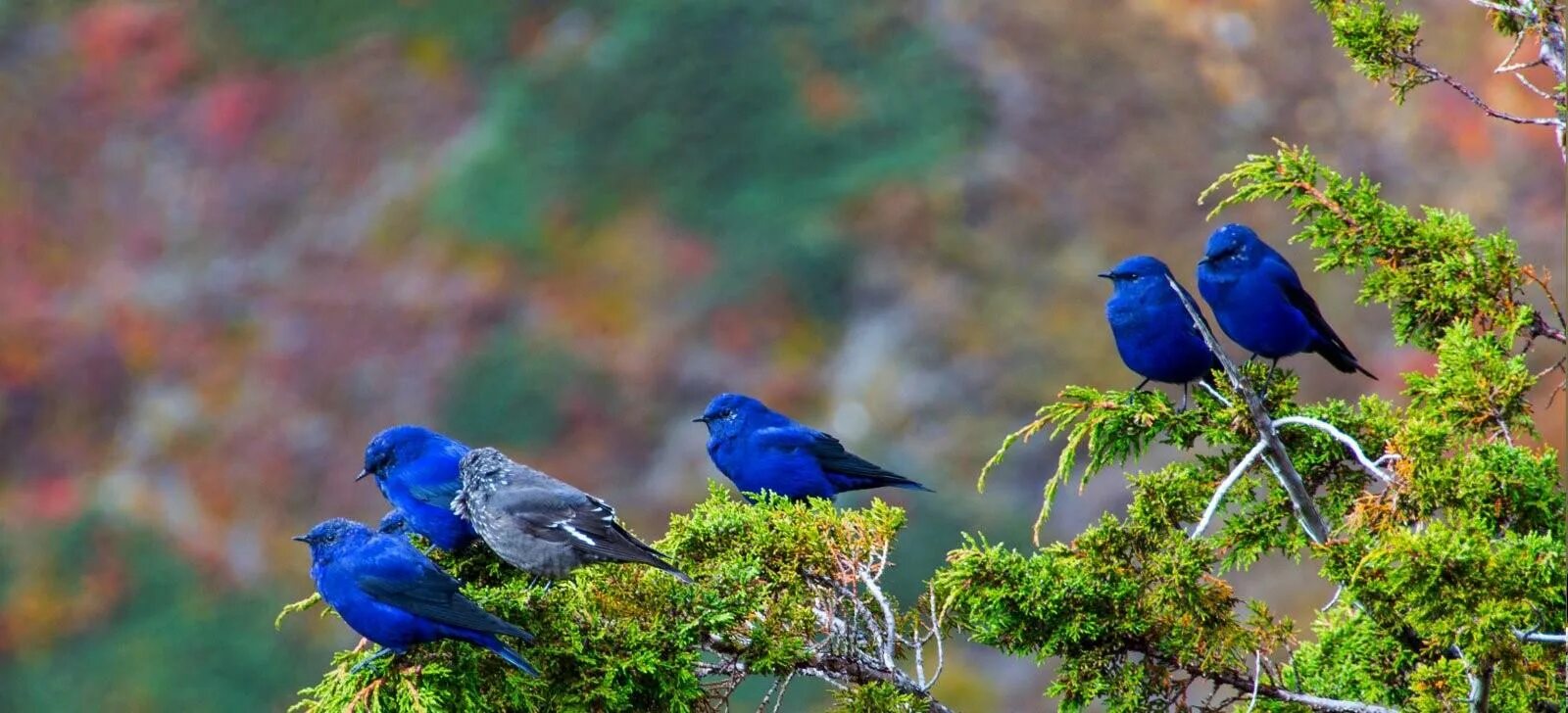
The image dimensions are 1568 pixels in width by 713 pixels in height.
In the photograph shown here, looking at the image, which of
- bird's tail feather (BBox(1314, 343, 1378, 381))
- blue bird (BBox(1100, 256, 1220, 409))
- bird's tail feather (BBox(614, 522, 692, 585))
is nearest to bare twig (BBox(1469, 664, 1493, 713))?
blue bird (BBox(1100, 256, 1220, 409))

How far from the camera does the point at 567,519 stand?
5.74m

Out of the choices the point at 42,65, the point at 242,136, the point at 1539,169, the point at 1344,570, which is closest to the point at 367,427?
the point at 242,136

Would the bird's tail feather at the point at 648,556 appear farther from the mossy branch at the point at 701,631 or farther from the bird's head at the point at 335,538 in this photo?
the bird's head at the point at 335,538

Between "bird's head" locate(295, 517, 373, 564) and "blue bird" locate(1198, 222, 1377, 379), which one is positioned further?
"blue bird" locate(1198, 222, 1377, 379)

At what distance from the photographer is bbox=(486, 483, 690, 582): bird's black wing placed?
5.59 metres

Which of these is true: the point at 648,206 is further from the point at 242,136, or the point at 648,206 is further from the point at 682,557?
the point at 682,557

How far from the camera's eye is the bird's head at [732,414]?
7539 millimetres

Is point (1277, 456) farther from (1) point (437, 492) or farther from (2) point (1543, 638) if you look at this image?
(1) point (437, 492)

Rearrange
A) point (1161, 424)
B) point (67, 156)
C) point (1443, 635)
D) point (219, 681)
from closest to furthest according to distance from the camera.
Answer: point (1443, 635) → point (1161, 424) → point (219, 681) → point (67, 156)

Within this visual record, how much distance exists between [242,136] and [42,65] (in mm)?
3453

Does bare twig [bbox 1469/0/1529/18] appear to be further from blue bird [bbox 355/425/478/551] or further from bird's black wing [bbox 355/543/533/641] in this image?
blue bird [bbox 355/425/478/551]

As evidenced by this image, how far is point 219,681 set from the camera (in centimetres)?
1905

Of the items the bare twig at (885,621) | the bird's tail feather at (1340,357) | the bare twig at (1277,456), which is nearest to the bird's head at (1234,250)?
the bird's tail feather at (1340,357)

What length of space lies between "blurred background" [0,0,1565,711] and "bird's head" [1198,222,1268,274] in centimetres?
1157
